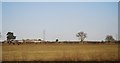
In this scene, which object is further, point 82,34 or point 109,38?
point 109,38

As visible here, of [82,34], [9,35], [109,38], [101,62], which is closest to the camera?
[101,62]

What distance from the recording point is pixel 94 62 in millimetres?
17328

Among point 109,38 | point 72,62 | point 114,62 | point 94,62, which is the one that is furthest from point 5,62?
point 109,38

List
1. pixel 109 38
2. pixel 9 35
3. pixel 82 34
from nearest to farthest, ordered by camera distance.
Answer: pixel 9 35 < pixel 82 34 < pixel 109 38

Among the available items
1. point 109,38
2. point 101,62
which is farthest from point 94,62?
point 109,38

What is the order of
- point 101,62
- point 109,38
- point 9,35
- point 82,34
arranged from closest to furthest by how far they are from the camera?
point 101,62 → point 9,35 → point 82,34 → point 109,38

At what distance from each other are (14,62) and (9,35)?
389ft

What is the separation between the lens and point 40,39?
143 m

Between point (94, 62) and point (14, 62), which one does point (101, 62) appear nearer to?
point (94, 62)

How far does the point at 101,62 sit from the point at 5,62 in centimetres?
617

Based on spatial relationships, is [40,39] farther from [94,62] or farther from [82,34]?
[94,62]

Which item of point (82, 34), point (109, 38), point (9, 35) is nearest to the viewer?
point (9, 35)

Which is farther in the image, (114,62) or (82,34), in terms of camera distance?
(82,34)

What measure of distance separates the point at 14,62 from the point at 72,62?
147 inches
